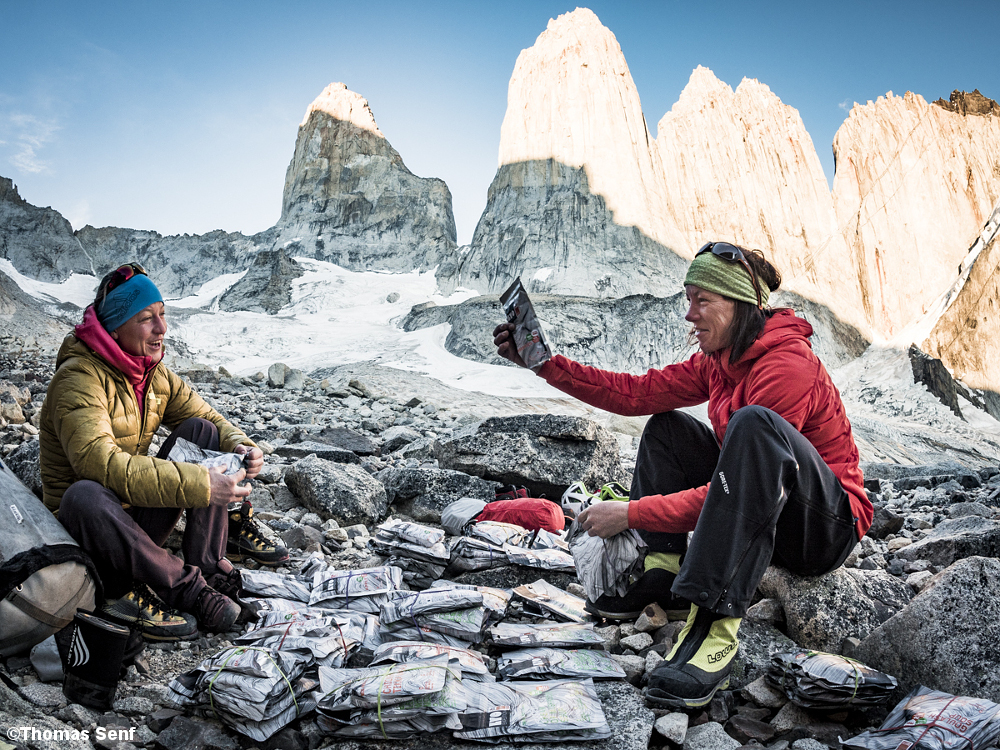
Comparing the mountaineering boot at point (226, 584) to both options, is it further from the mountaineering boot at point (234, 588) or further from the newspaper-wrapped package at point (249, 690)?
the newspaper-wrapped package at point (249, 690)

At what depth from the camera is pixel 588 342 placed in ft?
85.5

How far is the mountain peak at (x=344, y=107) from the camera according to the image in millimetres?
71812

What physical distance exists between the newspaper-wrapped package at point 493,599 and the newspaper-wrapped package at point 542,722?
0.69 m

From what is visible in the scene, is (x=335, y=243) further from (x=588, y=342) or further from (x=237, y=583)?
(x=237, y=583)

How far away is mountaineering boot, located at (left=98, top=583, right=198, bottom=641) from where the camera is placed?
92.5 inches

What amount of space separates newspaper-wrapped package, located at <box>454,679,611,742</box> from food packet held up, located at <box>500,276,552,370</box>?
4.93 ft

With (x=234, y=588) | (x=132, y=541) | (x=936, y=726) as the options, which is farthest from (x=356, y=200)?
(x=936, y=726)

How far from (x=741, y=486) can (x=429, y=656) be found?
121 cm

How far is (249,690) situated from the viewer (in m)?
1.88

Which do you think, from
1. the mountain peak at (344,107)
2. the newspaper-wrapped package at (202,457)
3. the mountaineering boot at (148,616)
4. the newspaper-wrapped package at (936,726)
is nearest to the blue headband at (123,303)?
the newspaper-wrapped package at (202,457)

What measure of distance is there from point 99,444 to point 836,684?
275 cm

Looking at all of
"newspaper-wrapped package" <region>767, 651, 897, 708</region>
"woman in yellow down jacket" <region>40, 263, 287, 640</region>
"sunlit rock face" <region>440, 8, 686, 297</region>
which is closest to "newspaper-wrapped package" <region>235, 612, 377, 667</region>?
"woman in yellow down jacket" <region>40, 263, 287, 640</region>

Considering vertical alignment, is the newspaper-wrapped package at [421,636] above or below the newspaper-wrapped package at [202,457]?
below

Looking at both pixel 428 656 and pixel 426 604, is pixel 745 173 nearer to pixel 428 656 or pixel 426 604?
pixel 426 604
